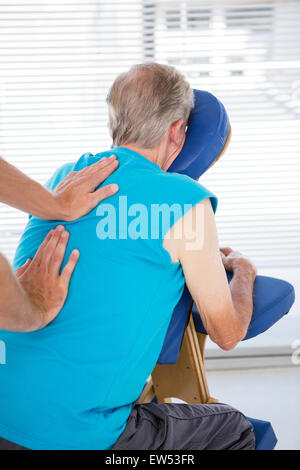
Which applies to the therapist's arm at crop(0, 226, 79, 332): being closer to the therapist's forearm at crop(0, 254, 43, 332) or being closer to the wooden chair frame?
the therapist's forearm at crop(0, 254, 43, 332)

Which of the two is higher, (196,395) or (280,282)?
(280,282)

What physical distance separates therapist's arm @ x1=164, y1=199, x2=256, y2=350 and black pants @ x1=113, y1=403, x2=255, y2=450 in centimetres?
20

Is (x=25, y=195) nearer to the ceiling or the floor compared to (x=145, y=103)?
nearer to the floor

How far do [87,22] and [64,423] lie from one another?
2129 mm

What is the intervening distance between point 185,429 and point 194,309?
45 centimetres

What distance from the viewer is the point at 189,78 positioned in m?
2.69

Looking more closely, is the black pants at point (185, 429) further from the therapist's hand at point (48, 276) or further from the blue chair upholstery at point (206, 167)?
the therapist's hand at point (48, 276)

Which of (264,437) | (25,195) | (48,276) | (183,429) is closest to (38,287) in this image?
(48,276)

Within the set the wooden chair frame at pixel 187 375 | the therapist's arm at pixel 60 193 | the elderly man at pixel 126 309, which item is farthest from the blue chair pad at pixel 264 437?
the therapist's arm at pixel 60 193

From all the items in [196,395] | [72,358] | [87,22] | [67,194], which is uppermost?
[87,22]

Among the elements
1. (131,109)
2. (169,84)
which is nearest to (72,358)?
(131,109)

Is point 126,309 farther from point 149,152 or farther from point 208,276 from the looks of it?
point 149,152
